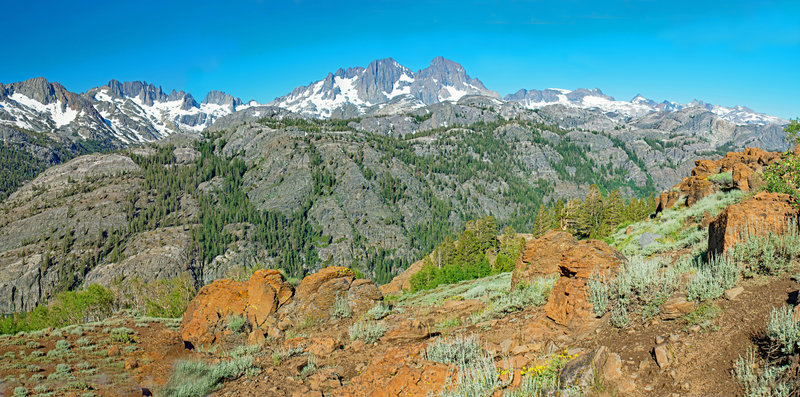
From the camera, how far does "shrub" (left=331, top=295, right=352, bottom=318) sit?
1809 cm

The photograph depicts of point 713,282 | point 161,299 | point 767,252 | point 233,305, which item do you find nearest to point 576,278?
point 713,282

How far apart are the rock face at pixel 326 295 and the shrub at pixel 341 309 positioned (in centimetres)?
28

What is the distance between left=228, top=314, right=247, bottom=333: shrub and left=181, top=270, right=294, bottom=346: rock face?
0.32m

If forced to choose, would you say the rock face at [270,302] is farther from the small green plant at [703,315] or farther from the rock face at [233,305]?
the small green plant at [703,315]

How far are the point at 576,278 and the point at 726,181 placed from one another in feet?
81.2

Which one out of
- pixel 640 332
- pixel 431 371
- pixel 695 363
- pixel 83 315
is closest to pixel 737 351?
pixel 695 363

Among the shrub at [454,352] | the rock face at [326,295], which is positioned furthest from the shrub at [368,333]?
the rock face at [326,295]

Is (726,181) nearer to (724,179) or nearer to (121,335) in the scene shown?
(724,179)

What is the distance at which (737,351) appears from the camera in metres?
5.83

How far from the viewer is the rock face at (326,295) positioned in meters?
18.7

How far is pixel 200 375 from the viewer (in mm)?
11688

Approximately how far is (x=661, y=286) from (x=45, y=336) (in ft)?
91.6

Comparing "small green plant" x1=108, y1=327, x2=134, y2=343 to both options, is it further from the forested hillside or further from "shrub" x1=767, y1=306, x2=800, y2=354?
the forested hillside

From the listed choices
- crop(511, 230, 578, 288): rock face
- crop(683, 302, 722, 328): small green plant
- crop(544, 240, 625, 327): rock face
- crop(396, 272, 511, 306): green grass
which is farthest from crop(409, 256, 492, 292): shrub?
crop(683, 302, 722, 328): small green plant
